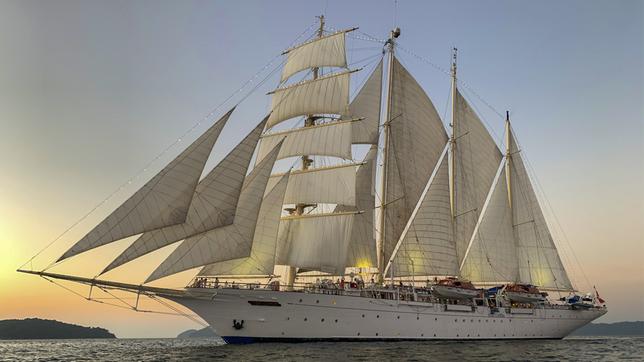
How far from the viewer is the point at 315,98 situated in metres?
47.9

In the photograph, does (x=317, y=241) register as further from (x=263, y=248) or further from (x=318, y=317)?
(x=318, y=317)

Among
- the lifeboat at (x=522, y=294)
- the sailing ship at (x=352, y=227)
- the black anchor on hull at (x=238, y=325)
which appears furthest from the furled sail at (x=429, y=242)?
the black anchor on hull at (x=238, y=325)

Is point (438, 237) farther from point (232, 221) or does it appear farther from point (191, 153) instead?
point (191, 153)

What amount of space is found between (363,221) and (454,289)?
8873mm

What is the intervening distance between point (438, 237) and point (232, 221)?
18.6m

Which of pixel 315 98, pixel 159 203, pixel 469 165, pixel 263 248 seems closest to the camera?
pixel 159 203

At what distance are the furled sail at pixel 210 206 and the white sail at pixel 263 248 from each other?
398cm

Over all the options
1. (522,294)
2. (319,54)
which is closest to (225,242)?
(319,54)

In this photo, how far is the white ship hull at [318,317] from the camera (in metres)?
33.3

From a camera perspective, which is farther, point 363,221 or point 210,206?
point 363,221

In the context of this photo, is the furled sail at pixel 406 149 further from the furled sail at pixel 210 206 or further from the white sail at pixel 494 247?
the furled sail at pixel 210 206

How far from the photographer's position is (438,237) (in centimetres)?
4316

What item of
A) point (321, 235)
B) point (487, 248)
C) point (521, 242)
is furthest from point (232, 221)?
point (521, 242)

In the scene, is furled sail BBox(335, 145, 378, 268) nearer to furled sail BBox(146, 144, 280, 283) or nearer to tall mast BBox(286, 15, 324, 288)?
tall mast BBox(286, 15, 324, 288)
